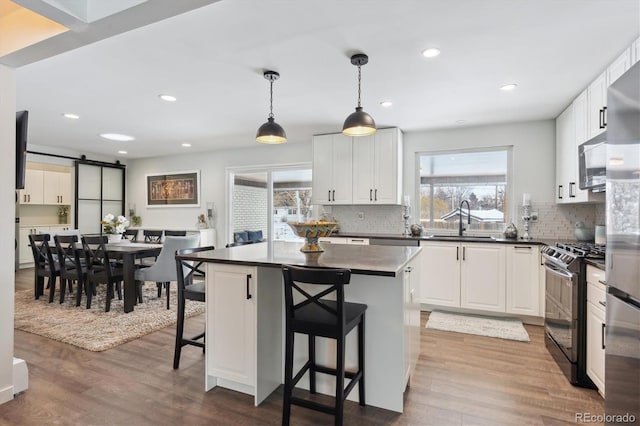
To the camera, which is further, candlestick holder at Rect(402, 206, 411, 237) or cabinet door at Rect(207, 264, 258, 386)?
candlestick holder at Rect(402, 206, 411, 237)

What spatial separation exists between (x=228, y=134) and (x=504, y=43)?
4.06m

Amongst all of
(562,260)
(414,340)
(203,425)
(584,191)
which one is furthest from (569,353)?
(203,425)

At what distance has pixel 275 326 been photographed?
2.39m

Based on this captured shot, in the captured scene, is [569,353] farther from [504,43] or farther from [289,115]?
[289,115]

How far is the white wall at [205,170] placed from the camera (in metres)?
6.10

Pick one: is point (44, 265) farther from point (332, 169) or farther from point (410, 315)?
point (410, 315)

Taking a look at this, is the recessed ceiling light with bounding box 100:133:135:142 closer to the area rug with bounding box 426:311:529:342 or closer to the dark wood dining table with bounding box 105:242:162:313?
the dark wood dining table with bounding box 105:242:162:313

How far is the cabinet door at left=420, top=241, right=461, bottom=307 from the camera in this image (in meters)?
4.18

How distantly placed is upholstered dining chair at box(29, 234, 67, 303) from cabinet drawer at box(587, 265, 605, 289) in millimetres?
5768

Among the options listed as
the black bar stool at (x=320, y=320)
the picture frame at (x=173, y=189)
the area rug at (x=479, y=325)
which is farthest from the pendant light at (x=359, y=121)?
the picture frame at (x=173, y=189)

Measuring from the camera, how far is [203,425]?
197cm

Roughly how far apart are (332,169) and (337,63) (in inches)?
93.6

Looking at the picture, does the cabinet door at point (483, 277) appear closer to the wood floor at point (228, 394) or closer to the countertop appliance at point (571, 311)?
the wood floor at point (228, 394)

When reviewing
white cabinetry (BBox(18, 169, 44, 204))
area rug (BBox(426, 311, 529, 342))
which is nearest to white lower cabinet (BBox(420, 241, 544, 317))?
area rug (BBox(426, 311, 529, 342))
